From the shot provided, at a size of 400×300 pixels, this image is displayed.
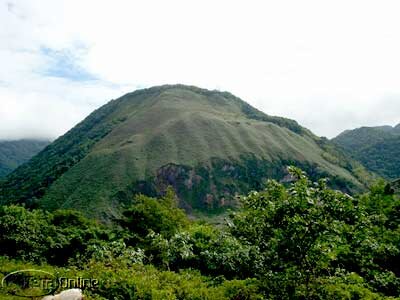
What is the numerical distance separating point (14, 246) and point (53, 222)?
15.9 m

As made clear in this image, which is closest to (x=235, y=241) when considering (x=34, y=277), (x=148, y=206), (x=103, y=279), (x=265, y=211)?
(x=265, y=211)

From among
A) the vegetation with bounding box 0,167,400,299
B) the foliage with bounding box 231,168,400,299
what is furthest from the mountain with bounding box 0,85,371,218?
the foliage with bounding box 231,168,400,299

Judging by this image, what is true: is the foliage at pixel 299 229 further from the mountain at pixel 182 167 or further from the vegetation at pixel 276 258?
the mountain at pixel 182 167

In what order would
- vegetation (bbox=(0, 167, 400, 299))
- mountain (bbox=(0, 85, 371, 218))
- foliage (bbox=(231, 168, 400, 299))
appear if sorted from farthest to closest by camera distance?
mountain (bbox=(0, 85, 371, 218)) → vegetation (bbox=(0, 167, 400, 299)) → foliage (bbox=(231, 168, 400, 299))

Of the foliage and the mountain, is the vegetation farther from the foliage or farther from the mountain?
the mountain

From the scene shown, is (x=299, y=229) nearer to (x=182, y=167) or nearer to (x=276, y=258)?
(x=276, y=258)

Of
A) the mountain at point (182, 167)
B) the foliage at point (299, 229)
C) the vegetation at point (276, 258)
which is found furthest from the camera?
the mountain at point (182, 167)

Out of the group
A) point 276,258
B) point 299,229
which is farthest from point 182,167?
point 299,229

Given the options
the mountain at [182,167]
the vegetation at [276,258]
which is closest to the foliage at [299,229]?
the vegetation at [276,258]

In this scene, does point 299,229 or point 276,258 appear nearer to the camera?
point 299,229

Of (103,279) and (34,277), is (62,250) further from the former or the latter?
(103,279)

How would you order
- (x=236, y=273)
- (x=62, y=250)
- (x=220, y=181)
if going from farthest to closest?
(x=220, y=181), (x=62, y=250), (x=236, y=273)

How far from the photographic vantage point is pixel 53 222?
52.9 meters

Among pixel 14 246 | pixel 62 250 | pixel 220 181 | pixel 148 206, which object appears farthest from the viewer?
pixel 220 181
